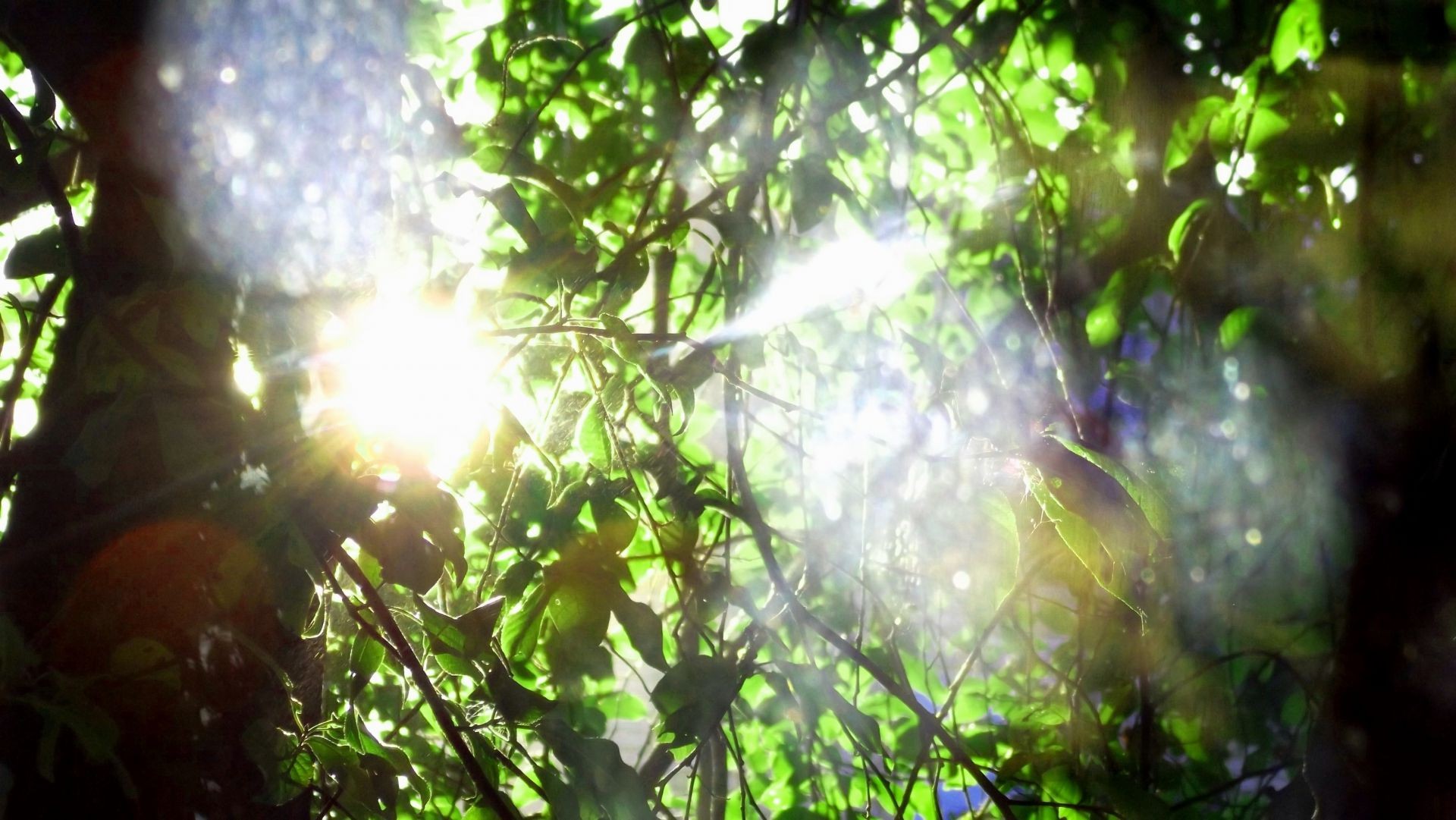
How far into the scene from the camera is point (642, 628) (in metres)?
0.82

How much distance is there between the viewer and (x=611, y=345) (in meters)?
0.85

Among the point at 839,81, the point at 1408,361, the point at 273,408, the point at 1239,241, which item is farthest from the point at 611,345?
the point at 1239,241

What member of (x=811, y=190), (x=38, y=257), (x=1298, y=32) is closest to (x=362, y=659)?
(x=38, y=257)

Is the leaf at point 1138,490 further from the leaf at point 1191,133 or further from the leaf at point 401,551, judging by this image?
the leaf at point 1191,133

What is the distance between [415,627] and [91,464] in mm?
295

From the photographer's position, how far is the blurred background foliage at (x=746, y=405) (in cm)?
72

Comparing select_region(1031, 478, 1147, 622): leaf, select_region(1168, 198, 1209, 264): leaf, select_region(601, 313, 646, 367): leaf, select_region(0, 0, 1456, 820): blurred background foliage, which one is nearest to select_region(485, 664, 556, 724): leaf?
select_region(0, 0, 1456, 820): blurred background foliage

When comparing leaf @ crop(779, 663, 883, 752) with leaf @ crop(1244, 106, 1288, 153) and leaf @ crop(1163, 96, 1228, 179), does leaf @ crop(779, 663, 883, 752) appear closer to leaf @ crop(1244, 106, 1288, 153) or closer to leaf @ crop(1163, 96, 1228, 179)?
leaf @ crop(1244, 106, 1288, 153)

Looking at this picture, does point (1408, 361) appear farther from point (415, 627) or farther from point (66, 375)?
point (66, 375)

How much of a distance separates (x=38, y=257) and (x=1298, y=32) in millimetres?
1260

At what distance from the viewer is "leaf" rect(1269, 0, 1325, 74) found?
114 cm

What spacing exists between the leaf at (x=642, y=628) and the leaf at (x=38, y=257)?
0.48 meters

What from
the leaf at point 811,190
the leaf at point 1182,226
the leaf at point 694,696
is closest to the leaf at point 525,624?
the leaf at point 694,696

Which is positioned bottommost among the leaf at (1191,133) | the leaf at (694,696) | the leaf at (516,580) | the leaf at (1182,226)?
the leaf at (694,696)
